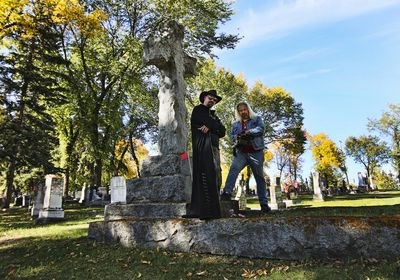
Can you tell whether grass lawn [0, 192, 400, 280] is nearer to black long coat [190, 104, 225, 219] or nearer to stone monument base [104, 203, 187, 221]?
black long coat [190, 104, 225, 219]

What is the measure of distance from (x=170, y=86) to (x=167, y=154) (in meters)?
1.70

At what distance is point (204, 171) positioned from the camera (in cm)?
552

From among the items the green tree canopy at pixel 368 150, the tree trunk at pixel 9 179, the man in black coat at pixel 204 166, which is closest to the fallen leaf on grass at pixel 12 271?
the man in black coat at pixel 204 166

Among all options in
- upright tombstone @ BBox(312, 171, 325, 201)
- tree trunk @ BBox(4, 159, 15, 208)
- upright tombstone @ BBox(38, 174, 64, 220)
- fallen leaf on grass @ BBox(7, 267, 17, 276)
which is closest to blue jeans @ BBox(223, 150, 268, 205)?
fallen leaf on grass @ BBox(7, 267, 17, 276)

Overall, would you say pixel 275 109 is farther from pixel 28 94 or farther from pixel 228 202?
pixel 228 202

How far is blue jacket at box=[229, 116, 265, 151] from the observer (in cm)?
677

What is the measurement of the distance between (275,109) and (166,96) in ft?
114

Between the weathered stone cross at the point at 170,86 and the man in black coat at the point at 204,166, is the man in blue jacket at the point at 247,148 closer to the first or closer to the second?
the man in black coat at the point at 204,166

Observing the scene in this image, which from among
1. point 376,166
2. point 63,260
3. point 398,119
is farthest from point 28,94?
point 376,166

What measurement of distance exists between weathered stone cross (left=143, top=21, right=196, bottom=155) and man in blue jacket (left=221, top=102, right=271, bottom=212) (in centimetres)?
151

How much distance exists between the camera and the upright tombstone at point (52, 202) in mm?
13440

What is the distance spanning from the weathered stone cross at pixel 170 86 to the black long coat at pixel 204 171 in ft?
7.51

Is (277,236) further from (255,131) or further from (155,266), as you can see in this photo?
(255,131)

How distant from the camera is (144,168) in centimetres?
764
